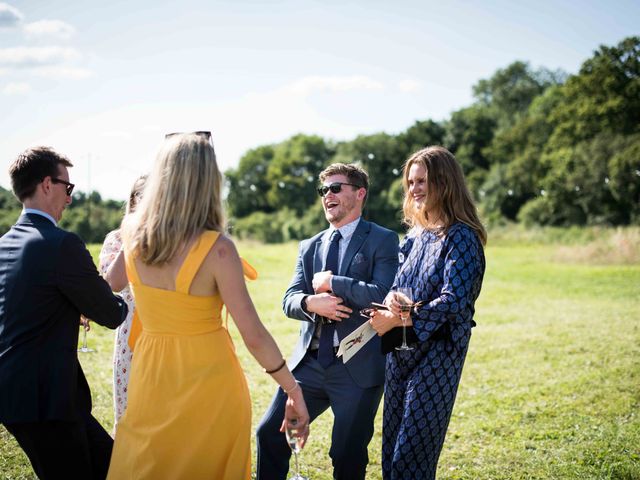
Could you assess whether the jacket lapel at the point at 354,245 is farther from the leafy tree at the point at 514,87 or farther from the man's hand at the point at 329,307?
the leafy tree at the point at 514,87

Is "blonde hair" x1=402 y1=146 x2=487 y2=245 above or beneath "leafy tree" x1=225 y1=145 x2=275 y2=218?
beneath

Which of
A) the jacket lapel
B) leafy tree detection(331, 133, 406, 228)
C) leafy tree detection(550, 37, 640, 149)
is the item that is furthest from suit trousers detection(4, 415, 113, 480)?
leafy tree detection(331, 133, 406, 228)

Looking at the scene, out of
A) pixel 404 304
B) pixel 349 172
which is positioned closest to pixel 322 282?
pixel 404 304

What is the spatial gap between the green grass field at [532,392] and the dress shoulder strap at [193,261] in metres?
3.56

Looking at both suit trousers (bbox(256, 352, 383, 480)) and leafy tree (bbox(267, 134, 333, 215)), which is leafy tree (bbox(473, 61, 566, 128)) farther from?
suit trousers (bbox(256, 352, 383, 480))

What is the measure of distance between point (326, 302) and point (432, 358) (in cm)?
92

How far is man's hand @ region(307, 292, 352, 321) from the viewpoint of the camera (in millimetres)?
4363

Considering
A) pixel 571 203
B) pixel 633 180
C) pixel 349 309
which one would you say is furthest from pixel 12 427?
pixel 571 203

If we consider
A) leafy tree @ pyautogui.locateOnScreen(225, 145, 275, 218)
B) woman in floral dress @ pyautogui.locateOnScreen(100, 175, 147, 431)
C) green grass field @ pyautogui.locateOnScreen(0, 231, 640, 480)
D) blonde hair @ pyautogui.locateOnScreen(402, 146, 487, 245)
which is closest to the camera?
blonde hair @ pyautogui.locateOnScreen(402, 146, 487, 245)

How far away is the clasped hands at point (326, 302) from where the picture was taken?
437 centimetres

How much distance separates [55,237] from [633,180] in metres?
47.5

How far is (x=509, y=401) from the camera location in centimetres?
840

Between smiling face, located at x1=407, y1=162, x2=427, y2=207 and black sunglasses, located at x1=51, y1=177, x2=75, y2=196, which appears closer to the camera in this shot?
black sunglasses, located at x1=51, y1=177, x2=75, y2=196

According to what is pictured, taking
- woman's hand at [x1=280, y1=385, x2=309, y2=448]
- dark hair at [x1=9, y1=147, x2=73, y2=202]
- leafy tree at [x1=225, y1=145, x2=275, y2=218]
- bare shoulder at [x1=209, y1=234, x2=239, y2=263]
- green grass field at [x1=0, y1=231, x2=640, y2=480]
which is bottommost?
green grass field at [x1=0, y1=231, x2=640, y2=480]
